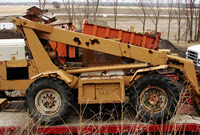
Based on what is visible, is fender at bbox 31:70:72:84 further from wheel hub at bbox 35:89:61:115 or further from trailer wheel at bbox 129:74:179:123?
trailer wheel at bbox 129:74:179:123

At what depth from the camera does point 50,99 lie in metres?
5.90

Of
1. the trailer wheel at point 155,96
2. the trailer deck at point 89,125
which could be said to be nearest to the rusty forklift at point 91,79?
the trailer wheel at point 155,96

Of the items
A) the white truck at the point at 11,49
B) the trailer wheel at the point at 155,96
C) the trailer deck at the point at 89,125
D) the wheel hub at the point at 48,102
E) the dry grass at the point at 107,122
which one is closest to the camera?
the dry grass at the point at 107,122

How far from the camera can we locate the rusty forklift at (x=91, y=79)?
5.80m

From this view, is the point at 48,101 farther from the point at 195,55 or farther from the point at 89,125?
the point at 195,55

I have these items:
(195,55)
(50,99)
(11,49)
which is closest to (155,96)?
(50,99)

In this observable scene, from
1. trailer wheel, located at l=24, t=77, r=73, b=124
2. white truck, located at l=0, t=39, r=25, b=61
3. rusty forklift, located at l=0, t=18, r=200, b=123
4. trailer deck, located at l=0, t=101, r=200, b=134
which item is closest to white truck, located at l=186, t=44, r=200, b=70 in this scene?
trailer deck, located at l=0, t=101, r=200, b=134

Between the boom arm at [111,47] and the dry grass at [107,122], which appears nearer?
the dry grass at [107,122]

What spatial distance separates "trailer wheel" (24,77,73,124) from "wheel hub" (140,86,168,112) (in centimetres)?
175

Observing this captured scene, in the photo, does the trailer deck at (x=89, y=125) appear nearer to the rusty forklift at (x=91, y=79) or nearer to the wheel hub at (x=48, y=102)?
the rusty forklift at (x=91, y=79)

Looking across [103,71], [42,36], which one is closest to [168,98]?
[103,71]

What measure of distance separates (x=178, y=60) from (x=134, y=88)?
1.33 meters

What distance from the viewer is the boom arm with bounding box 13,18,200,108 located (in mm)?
6047

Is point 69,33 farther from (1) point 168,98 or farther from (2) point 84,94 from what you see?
(1) point 168,98
